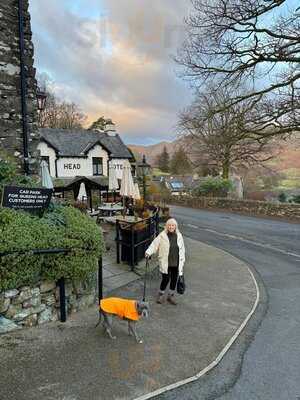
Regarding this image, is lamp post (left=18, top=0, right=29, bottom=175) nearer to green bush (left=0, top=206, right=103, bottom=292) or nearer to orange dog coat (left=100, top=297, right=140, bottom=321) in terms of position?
green bush (left=0, top=206, right=103, bottom=292)

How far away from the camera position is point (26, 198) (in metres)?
6.15

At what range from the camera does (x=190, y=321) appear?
637 centimetres

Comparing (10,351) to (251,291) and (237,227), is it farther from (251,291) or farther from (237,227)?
(237,227)

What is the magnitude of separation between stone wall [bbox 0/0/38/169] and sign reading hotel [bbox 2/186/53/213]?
139 inches

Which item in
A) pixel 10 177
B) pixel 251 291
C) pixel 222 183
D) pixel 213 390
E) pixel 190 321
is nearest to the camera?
pixel 213 390

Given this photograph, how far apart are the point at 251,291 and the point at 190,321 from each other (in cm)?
258

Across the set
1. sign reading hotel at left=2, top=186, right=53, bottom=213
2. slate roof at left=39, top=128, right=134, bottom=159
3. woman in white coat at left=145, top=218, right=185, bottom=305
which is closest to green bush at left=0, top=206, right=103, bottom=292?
sign reading hotel at left=2, top=186, right=53, bottom=213

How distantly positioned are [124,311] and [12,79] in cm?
694

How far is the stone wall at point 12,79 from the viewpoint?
8969 millimetres

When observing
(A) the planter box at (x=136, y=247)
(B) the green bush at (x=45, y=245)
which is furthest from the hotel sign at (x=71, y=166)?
(B) the green bush at (x=45, y=245)

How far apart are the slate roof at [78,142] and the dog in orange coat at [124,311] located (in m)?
26.9

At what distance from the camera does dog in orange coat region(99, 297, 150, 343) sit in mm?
5355

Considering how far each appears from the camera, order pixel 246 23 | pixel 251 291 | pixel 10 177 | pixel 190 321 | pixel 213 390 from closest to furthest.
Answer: pixel 213 390 → pixel 190 321 → pixel 10 177 → pixel 251 291 → pixel 246 23

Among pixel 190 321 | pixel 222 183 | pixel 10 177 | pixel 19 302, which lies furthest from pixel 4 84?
pixel 222 183
